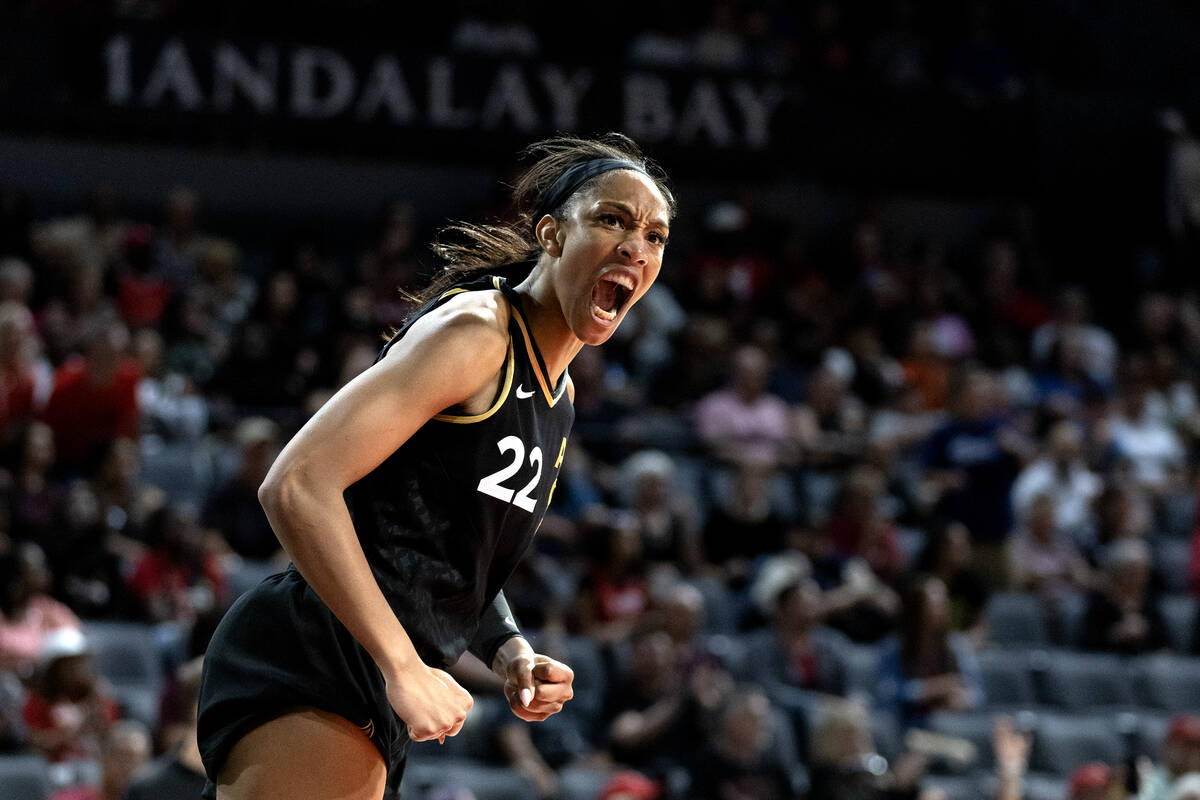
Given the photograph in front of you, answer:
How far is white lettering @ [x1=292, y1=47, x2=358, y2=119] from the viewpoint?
37.4 feet

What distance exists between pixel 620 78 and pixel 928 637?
5369 mm

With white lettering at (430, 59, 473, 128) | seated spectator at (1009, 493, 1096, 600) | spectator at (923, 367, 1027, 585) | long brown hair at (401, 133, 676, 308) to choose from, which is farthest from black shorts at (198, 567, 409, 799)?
white lettering at (430, 59, 473, 128)

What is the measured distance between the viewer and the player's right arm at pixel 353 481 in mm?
2357

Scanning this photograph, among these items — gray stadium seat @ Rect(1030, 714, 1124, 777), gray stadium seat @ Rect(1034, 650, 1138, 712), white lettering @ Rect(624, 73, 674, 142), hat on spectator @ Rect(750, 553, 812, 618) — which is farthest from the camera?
white lettering @ Rect(624, 73, 674, 142)

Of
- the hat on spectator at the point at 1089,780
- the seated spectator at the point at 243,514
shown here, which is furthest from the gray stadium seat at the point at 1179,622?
the seated spectator at the point at 243,514

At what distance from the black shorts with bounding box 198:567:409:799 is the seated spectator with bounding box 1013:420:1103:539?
8054 millimetres

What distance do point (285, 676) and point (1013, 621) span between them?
750 centimetres

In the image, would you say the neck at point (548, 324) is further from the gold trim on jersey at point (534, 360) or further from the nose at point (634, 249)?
the nose at point (634, 249)

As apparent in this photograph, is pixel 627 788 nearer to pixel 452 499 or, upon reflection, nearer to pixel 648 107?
→ pixel 452 499

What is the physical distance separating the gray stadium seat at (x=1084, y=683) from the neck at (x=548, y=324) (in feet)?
22.3

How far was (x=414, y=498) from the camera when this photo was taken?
102 inches

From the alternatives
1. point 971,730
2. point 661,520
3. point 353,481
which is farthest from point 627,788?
point 353,481

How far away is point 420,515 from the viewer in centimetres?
260

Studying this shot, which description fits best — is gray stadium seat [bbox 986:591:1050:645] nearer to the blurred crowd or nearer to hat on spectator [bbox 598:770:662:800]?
the blurred crowd
